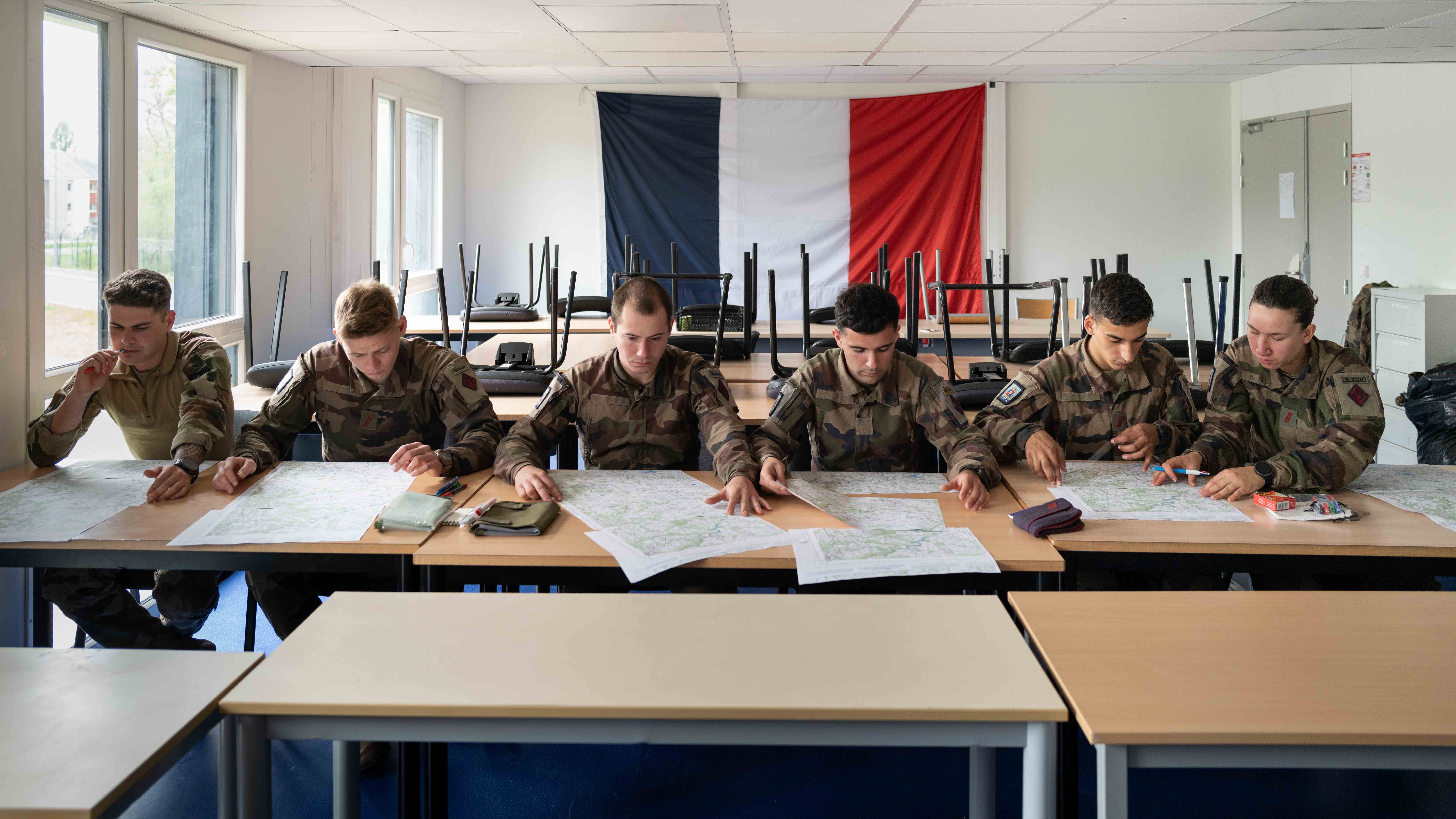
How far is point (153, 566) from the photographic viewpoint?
1847mm

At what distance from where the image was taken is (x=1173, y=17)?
14.3ft

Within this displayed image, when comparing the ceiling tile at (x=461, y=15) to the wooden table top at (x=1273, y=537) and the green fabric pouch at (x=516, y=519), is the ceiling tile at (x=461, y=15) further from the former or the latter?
the wooden table top at (x=1273, y=537)

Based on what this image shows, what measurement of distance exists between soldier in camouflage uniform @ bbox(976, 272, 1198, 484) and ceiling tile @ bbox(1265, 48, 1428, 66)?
338 cm

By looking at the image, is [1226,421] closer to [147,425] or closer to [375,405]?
[375,405]

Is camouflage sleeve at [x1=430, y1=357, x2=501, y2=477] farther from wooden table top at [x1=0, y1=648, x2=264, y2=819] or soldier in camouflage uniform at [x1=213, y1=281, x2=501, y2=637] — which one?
wooden table top at [x1=0, y1=648, x2=264, y2=819]

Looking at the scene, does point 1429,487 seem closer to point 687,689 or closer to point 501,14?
point 687,689

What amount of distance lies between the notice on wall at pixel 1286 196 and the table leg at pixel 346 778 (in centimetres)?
709

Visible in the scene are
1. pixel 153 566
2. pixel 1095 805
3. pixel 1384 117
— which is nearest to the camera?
pixel 153 566

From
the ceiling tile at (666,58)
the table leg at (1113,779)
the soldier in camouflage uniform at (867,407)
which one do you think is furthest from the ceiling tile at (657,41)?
the table leg at (1113,779)

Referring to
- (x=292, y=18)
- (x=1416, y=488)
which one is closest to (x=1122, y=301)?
(x=1416, y=488)

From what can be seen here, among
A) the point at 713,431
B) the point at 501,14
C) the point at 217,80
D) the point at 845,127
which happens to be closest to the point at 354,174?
the point at 217,80

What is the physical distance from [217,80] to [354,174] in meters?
1.11

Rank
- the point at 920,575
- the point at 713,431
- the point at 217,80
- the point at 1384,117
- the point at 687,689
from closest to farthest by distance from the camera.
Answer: the point at 687,689, the point at 920,575, the point at 713,431, the point at 217,80, the point at 1384,117

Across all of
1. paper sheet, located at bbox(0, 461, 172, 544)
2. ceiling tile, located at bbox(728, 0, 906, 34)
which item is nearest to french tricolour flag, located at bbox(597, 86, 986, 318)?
ceiling tile, located at bbox(728, 0, 906, 34)
